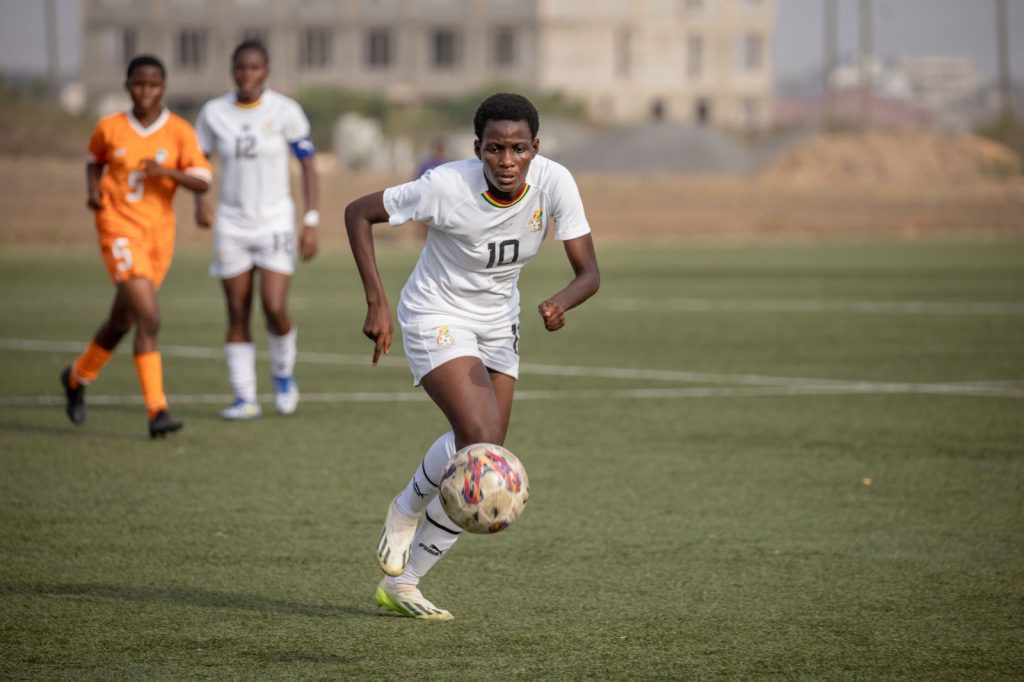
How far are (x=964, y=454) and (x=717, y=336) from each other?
21.7ft

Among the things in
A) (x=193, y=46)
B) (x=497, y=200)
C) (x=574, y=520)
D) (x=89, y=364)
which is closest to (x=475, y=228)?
(x=497, y=200)

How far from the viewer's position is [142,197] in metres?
9.90

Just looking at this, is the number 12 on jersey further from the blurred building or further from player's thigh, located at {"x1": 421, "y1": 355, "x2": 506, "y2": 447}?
Answer: the blurred building

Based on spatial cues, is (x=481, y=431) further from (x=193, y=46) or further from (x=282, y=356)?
(x=193, y=46)

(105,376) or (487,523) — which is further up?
(487,523)

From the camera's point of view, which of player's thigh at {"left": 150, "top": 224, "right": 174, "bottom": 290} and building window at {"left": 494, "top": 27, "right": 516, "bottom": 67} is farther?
building window at {"left": 494, "top": 27, "right": 516, "bottom": 67}

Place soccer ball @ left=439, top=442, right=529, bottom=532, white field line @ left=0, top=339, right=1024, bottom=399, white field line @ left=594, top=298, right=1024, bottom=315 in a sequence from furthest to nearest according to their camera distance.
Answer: white field line @ left=594, top=298, right=1024, bottom=315 → white field line @ left=0, top=339, right=1024, bottom=399 → soccer ball @ left=439, top=442, right=529, bottom=532

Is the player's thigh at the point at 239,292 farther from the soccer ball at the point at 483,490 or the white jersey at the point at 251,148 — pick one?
the soccer ball at the point at 483,490

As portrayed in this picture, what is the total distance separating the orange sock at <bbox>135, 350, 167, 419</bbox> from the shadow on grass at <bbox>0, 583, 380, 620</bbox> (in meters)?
3.38

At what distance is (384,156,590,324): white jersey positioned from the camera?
19.2 feet

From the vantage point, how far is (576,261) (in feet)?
19.7

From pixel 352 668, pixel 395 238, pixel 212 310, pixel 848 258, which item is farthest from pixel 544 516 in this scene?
pixel 395 238

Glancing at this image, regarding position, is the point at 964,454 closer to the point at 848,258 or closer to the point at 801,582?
the point at 801,582

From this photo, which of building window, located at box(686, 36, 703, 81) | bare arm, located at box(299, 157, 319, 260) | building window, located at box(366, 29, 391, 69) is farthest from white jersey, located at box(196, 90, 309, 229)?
building window, located at box(686, 36, 703, 81)
